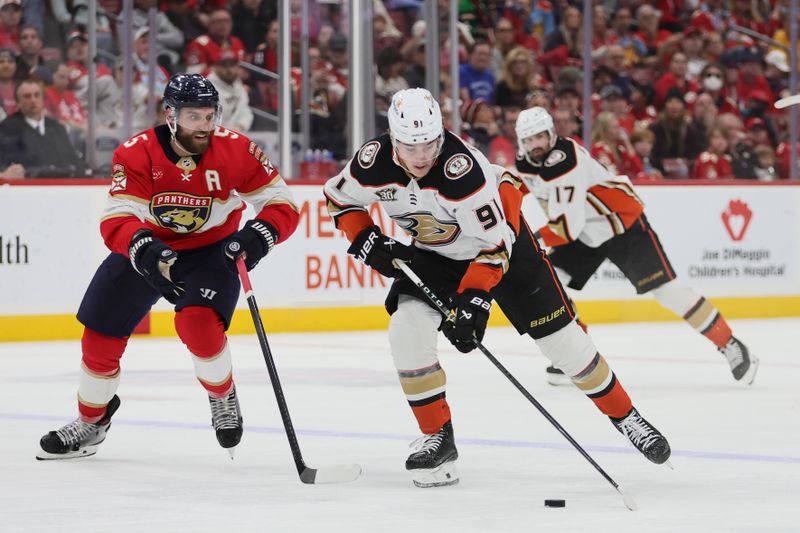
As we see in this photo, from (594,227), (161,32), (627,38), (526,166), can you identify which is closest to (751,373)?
(594,227)

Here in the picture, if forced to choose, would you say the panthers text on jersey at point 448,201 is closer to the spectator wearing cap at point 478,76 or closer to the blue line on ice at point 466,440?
the blue line on ice at point 466,440

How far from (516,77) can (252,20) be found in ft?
7.70

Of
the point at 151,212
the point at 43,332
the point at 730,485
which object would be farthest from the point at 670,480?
the point at 43,332

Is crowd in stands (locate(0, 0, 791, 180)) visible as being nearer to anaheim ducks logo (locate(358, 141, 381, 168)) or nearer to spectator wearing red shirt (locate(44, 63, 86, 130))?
spectator wearing red shirt (locate(44, 63, 86, 130))

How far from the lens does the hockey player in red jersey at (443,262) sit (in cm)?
383

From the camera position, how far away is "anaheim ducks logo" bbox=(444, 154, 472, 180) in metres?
3.86

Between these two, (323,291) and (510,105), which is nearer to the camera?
(323,291)

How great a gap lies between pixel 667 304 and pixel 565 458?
2.55 metres

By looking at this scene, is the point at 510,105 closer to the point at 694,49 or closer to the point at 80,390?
the point at 694,49

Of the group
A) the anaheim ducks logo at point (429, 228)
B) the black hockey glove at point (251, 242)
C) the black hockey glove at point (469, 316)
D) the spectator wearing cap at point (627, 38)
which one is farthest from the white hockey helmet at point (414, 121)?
the spectator wearing cap at point (627, 38)

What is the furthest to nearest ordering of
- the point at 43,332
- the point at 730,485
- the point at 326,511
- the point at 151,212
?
the point at 43,332, the point at 151,212, the point at 730,485, the point at 326,511

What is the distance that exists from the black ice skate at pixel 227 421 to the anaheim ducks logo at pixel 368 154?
0.84 m

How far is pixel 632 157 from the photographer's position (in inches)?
408

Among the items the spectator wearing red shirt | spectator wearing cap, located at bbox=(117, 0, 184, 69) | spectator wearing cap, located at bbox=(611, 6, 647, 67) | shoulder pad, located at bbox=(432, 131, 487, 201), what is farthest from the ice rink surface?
spectator wearing cap, located at bbox=(611, 6, 647, 67)
